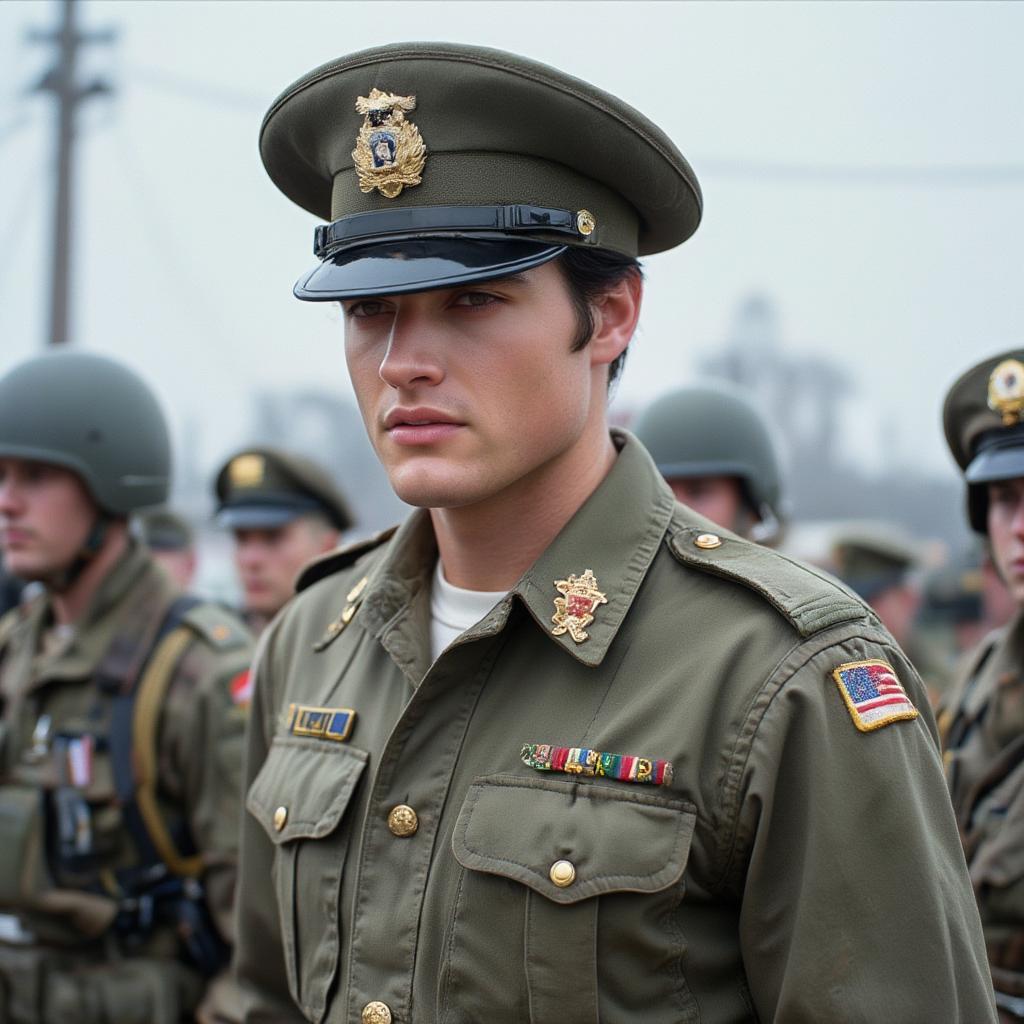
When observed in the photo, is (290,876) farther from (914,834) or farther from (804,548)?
(804,548)

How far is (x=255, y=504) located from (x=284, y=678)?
3.52 metres

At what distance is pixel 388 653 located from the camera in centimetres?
229

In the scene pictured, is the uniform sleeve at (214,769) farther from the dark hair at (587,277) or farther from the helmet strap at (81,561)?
the dark hair at (587,277)

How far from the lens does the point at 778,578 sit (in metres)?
2.02

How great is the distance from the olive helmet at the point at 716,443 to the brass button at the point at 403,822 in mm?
3037

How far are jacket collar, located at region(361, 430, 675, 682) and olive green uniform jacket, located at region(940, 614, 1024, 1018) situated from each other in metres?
1.60

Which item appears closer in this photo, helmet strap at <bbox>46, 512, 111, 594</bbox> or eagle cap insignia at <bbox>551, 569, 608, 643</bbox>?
eagle cap insignia at <bbox>551, 569, 608, 643</bbox>

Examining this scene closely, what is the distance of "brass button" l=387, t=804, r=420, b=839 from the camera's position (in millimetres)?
2055

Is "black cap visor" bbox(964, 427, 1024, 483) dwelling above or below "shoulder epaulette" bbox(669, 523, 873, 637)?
above

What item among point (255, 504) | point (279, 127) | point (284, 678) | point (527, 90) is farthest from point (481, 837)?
point (255, 504)

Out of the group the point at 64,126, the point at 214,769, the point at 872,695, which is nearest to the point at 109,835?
the point at 214,769

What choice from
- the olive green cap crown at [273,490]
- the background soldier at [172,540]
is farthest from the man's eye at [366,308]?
the background soldier at [172,540]

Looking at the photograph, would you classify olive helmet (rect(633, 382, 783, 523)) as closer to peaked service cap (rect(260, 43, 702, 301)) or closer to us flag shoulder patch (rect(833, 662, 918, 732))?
peaked service cap (rect(260, 43, 702, 301))

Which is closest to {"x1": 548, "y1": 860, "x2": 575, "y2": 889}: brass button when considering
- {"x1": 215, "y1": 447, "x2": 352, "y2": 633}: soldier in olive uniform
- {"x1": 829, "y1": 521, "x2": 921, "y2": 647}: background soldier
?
{"x1": 215, "y1": 447, "x2": 352, "y2": 633}: soldier in olive uniform
